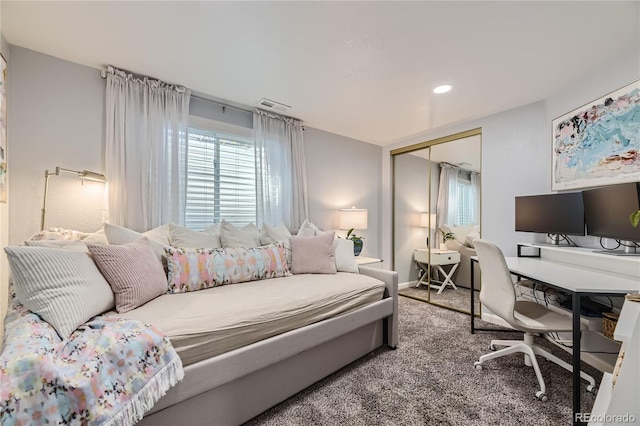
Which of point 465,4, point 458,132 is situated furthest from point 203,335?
point 458,132

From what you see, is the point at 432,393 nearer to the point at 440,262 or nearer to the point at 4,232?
the point at 440,262

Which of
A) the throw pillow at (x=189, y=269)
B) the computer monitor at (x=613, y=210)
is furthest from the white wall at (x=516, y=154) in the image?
the throw pillow at (x=189, y=269)

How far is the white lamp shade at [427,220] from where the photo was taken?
12.3 feet

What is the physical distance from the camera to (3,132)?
178 cm

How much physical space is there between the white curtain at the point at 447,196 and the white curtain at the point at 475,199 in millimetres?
210

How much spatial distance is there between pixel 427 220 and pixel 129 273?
3.50m

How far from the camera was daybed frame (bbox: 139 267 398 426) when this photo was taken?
1.28 metres

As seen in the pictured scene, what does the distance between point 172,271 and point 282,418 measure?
1183 mm

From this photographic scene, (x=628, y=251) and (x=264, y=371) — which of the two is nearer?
(x=264, y=371)

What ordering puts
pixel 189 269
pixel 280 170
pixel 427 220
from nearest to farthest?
1. pixel 189 269
2. pixel 280 170
3. pixel 427 220

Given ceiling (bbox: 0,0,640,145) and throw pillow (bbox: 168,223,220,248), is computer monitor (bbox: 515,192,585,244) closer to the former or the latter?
ceiling (bbox: 0,0,640,145)

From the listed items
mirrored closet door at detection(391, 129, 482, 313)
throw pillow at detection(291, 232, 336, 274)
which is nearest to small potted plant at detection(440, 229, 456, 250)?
mirrored closet door at detection(391, 129, 482, 313)

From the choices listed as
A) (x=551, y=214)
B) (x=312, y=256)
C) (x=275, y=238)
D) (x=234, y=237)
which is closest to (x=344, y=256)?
(x=312, y=256)

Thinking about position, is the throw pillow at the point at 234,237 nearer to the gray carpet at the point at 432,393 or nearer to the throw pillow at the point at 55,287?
the throw pillow at the point at 55,287
